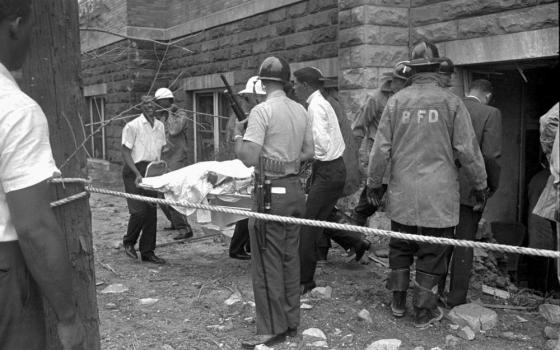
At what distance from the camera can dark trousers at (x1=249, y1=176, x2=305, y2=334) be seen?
14.0ft

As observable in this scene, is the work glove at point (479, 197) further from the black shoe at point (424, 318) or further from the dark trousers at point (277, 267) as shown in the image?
the dark trousers at point (277, 267)

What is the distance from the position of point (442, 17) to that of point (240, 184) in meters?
3.28

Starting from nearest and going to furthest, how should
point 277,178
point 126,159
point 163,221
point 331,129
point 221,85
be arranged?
point 277,178 → point 331,129 → point 126,159 → point 163,221 → point 221,85

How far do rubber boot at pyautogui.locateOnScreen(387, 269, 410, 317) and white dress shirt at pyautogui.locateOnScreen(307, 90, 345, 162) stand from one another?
138cm

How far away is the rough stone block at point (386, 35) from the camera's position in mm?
7145

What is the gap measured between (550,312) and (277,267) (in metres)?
2.35

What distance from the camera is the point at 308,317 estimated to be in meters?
4.83

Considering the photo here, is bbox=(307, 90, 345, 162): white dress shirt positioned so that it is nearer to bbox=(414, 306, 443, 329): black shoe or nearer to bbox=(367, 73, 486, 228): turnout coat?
bbox=(367, 73, 486, 228): turnout coat

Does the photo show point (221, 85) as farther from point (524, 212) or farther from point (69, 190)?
point (69, 190)

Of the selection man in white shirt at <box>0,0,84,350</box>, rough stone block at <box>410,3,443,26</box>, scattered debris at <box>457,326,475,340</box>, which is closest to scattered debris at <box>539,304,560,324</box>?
scattered debris at <box>457,326,475,340</box>

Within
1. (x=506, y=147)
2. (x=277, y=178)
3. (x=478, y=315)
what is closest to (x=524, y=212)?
(x=506, y=147)

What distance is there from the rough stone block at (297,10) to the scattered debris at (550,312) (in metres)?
5.69

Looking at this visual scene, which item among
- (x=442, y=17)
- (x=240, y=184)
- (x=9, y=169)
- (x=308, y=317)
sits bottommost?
(x=308, y=317)

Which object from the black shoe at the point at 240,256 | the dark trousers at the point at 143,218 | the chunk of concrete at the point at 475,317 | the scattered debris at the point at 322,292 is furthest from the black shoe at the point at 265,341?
the dark trousers at the point at 143,218
